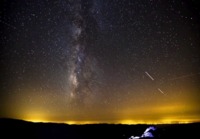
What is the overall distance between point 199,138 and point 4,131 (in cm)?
3522

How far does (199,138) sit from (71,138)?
2503cm

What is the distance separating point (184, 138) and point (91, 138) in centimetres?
1874

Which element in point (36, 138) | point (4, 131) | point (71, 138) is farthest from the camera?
point (71, 138)

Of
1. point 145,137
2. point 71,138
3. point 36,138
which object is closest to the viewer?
point 36,138

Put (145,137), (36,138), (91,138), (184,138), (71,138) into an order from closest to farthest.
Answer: (36,138) → (145,137) → (71,138) → (91,138) → (184,138)

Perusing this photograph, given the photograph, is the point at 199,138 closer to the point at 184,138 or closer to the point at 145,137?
the point at 184,138

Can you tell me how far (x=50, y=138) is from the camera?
33.3 meters

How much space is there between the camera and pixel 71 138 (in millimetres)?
35781

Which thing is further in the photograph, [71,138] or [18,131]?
[71,138]

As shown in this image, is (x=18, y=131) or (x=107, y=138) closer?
(x=18, y=131)

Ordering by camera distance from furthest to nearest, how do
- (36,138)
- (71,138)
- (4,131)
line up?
(71,138) → (36,138) → (4,131)

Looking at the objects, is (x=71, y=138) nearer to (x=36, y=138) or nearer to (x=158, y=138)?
(x=36, y=138)

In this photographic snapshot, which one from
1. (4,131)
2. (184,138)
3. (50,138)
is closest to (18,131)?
(4,131)

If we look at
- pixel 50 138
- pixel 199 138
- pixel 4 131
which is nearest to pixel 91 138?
pixel 50 138
